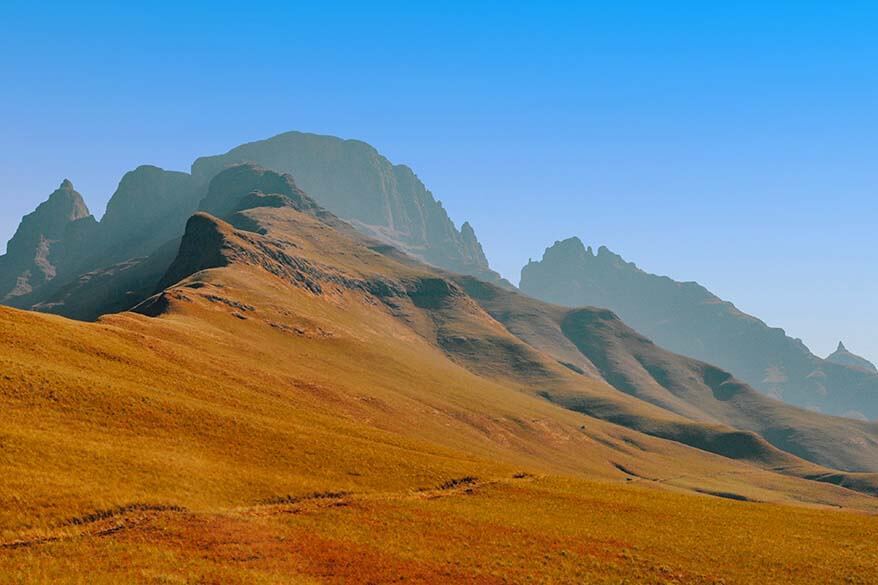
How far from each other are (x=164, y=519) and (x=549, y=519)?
29.5 metres

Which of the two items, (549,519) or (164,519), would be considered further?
(549,519)

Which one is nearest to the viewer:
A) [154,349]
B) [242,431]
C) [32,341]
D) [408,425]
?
[242,431]

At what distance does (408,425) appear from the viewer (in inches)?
5566

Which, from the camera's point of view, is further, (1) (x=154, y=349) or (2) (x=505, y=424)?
(2) (x=505, y=424)

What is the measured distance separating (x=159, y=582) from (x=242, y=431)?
3160 centimetres

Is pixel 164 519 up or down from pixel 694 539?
down

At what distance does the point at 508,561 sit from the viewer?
136 ft

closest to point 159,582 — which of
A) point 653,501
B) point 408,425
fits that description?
point 653,501

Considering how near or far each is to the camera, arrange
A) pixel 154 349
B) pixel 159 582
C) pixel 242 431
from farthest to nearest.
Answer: pixel 154 349 < pixel 242 431 < pixel 159 582

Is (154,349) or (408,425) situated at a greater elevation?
(154,349)

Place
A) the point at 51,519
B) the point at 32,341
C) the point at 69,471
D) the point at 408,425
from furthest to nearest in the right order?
the point at 408,425 → the point at 32,341 → the point at 69,471 → the point at 51,519

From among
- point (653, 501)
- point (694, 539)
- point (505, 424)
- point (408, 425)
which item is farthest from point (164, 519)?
point (505, 424)

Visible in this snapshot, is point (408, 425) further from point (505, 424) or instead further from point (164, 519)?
point (164, 519)

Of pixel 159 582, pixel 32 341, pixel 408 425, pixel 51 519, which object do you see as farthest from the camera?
pixel 408 425
